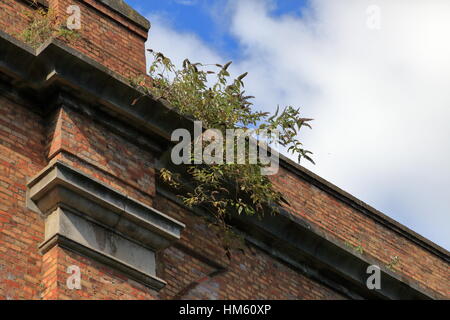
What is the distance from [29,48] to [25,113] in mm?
678

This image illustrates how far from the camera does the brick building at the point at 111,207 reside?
1002 centimetres

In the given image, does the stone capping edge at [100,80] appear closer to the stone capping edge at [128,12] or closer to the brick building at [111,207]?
the brick building at [111,207]

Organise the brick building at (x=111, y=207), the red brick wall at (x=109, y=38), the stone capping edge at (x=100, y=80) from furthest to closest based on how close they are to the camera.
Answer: the red brick wall at (x=109, y=38), the stone capping edge at (x=100, y=80), the brick building at (x=111, y=207)

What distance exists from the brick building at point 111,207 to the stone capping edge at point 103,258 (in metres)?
0.01

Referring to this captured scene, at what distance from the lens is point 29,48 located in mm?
10805

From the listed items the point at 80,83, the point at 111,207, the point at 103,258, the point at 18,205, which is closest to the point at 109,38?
the point at 80,83

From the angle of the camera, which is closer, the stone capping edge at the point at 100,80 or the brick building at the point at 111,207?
the brick building at the point at 111,207

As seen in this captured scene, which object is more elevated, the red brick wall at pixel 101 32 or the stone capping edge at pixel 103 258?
the red brick wall at pixel 101 32

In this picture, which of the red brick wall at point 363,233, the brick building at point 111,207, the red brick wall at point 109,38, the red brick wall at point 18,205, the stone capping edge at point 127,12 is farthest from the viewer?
the red brick wall at point 363,233

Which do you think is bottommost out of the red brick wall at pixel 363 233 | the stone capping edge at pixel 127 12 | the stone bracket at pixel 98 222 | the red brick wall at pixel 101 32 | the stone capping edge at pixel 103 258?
the stone capping edge at pixel 103 258

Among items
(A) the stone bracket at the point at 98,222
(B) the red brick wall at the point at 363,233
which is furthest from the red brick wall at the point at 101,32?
(B) the red brick wall at the point at 363,233

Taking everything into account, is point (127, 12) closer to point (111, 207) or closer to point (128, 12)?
point (128, 12)

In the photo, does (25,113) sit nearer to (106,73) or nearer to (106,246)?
(106,73)

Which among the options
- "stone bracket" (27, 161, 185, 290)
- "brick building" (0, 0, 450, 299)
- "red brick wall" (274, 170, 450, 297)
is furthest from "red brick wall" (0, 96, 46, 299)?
"red brick wall" (274, 170, 450, 297)
